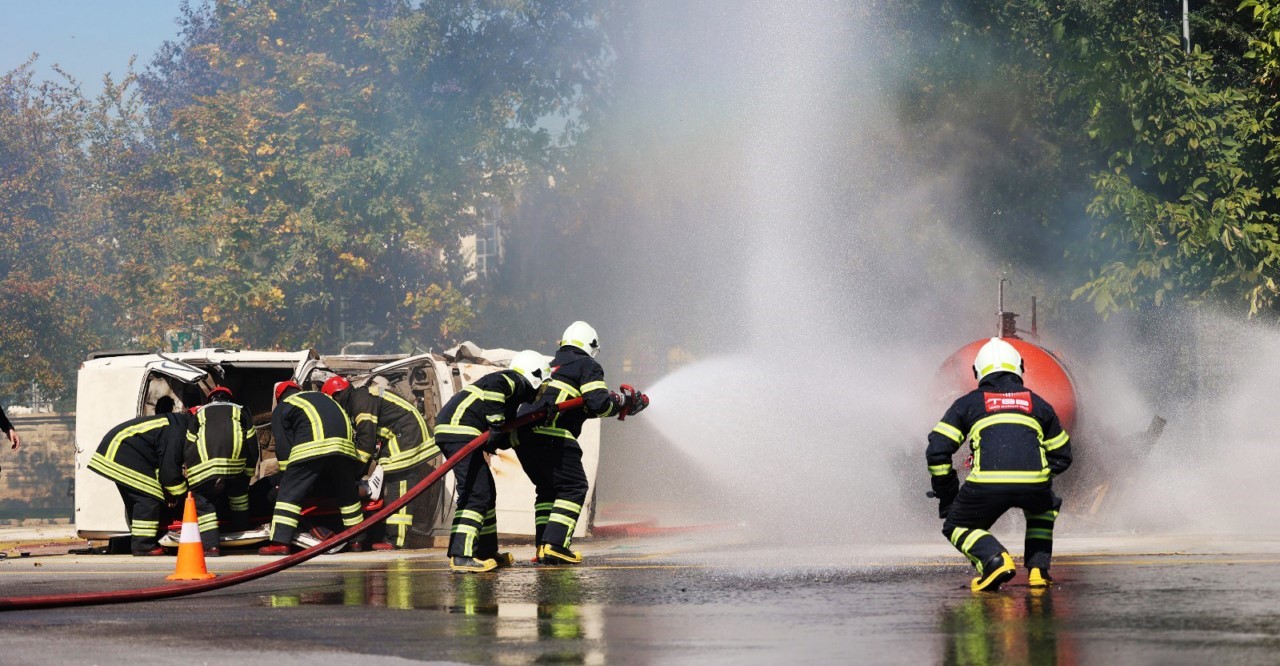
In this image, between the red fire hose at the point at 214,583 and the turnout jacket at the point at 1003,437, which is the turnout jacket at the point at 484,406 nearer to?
the red fire hose at the point at 214,583

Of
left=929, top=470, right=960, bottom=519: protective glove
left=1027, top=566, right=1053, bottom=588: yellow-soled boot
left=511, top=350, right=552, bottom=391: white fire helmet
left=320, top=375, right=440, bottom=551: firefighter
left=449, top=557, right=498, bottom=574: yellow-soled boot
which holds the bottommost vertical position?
left=1027, top=566, right=1053, bottom=588: yellow-soled boot

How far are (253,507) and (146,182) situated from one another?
89.1 ft

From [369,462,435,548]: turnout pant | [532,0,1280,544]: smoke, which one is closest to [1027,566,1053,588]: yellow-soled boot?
[532,0,1280,544]: smoke

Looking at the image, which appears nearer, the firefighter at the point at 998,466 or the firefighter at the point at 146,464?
the firefighter at the point at 998,466

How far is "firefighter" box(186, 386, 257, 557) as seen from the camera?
43.9ft

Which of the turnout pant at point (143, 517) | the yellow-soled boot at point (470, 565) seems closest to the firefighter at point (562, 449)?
the yellow-soled boot at point (470, 565)

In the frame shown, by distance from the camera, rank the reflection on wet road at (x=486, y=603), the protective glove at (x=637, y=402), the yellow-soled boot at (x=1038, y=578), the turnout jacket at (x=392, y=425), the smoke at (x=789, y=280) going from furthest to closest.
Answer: the smoke at (x=789, y=280), the turnout jacket at (x=392, y=425), the protective glove at (x=637, y=402), the yellow-soled boot at (x=1038, y=578), the reflection on wet road at (x=486, y=603)

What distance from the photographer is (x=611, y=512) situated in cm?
1941

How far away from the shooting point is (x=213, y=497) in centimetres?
1350

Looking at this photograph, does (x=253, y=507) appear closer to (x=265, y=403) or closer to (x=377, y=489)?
(x=377, y=489)

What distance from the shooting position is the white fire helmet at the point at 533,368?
11.5 meters

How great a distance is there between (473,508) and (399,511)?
9.94ft

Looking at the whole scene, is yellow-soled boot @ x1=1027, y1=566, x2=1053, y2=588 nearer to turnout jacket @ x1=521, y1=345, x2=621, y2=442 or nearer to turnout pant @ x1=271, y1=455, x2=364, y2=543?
turnout jacket @ x1=521, y1=345, x2=621, y2=442

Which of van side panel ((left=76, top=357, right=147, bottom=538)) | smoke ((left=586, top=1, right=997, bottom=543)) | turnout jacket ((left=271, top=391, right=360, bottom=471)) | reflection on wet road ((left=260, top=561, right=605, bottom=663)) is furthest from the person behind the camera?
smoke ((left=586, top=1, right=997, bottom=543))
